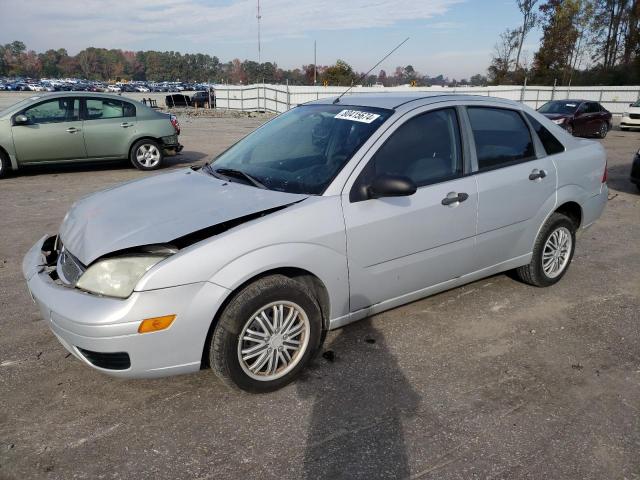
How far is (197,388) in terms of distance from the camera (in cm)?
313

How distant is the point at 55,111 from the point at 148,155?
190 cm

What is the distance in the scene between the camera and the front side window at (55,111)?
962cm

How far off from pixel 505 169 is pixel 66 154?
8613mm

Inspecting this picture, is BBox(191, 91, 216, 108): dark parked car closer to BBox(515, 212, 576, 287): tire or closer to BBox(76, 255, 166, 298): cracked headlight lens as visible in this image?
BBox(515, 212, 576, 287): tire

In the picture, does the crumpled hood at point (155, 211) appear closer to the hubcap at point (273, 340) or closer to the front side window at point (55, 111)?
the hubcap at point (273, 340)

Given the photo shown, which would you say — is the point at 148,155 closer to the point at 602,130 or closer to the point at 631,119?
the point at 602,130

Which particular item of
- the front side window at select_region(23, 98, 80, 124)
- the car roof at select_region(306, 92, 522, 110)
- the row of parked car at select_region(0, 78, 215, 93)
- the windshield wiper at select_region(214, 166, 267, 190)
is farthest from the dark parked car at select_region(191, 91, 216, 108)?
the windshield wiper at select_region(214, 166, 267, 190)

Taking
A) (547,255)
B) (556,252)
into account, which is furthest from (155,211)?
(556,252)

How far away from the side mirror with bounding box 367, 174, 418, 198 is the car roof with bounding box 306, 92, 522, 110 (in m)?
0.73

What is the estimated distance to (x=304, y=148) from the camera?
373 cm

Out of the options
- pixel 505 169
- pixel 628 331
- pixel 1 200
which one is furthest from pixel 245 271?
pixel 1 200

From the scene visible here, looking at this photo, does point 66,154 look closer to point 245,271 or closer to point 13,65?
point 245,271

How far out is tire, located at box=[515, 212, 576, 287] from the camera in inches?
176

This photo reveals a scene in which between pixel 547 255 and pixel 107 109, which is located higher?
pixel 107 109
